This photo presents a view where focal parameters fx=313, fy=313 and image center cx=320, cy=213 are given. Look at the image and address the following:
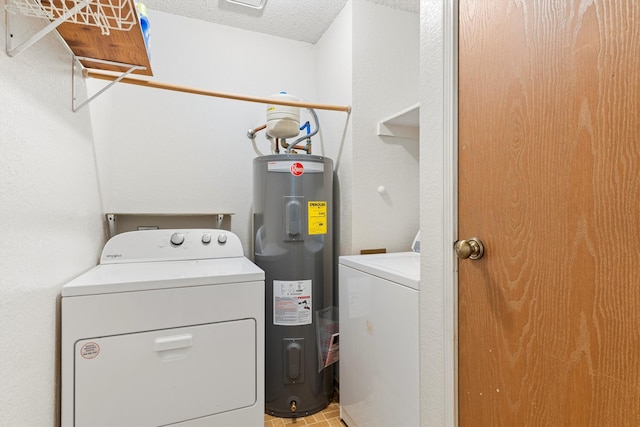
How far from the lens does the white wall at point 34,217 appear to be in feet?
2.63

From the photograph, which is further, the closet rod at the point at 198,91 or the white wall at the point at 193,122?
the white wall at the point at 193,122

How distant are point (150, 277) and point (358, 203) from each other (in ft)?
3.82

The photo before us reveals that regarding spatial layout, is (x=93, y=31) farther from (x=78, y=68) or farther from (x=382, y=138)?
(x=382, y=138)

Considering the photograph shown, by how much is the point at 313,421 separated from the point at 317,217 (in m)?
1.15

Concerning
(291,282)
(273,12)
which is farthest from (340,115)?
(291,282)

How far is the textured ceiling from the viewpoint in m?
1.97

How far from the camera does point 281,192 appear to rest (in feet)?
5.90

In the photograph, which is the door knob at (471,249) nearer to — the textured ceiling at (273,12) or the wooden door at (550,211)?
the wooden door at (550,211)

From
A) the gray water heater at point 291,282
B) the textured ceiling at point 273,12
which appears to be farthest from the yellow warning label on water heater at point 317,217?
the textured ceiling at point 273,12

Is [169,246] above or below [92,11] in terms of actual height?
below

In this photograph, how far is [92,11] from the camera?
952 millimetres

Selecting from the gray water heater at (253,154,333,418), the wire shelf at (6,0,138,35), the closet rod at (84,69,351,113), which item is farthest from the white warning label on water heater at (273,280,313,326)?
the wire shelf at (6,0,138,35)

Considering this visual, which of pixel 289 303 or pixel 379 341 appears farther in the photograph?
pixel 289 303

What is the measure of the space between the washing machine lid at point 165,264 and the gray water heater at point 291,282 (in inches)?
9.4
